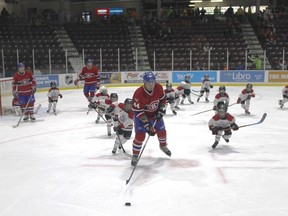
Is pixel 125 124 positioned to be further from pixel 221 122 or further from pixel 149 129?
pixel 221 122

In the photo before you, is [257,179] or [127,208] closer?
[127,208]

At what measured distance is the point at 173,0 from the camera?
76.0 ft

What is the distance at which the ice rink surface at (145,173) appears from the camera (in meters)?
3.89

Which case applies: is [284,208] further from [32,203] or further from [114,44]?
[114,44]

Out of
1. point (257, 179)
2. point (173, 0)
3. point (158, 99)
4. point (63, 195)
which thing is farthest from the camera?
point (173, 0)

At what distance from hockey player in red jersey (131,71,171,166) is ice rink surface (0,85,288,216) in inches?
15.7

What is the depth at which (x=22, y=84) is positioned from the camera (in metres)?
8.50

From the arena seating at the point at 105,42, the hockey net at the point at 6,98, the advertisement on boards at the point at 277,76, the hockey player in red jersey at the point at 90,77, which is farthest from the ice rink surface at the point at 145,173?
the arena seating at the point at 105,42

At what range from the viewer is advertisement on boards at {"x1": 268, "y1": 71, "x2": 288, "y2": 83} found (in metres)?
16.1

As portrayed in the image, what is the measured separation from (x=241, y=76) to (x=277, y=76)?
144 centimetres

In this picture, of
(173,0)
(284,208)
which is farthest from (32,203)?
(173,0)

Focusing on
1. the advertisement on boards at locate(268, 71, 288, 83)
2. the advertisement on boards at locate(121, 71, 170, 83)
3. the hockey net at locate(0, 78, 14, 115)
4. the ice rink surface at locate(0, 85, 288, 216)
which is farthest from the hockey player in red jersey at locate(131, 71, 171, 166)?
the advertisement on boards at locate(268, 71, 288, 83)

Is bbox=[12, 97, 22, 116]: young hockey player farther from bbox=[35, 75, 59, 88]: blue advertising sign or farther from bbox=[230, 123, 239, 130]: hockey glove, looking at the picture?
bbox=[230, 123, 239, 130]: hockey glove

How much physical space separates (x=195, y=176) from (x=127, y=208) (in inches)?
49.3
